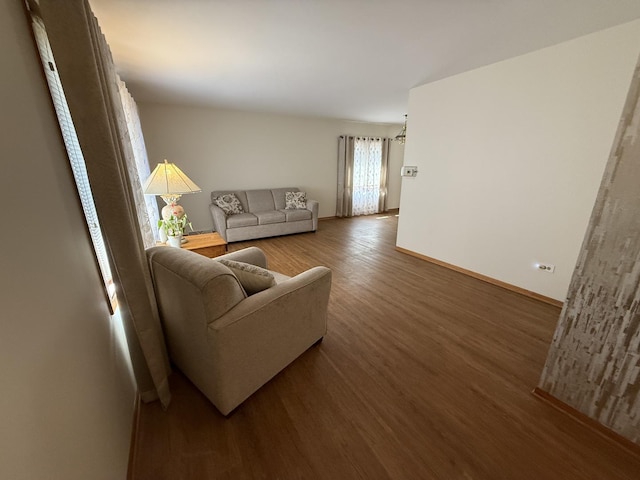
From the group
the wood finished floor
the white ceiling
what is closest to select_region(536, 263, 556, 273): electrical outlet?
the wood finished floor

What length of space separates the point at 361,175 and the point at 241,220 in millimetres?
3533

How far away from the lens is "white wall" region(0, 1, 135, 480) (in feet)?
1.83

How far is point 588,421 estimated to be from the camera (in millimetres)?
1354

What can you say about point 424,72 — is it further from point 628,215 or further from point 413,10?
point 628,215

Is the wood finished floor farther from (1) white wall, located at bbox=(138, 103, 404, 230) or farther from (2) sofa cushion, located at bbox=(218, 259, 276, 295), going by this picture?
(1) white wall, located at bbox=(138, 103, 404, 230)

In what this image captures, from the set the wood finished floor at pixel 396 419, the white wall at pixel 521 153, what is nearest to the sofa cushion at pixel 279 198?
the white wall at pixel 521 153

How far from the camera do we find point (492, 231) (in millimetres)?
2934

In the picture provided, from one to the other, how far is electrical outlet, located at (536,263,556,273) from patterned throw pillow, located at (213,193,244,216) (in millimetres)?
4404

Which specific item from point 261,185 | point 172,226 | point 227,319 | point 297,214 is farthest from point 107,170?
point 261,185

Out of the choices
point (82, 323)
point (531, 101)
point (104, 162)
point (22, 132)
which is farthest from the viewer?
point (531, 101)

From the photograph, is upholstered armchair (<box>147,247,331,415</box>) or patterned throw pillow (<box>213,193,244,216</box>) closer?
upholstered armchair (<box>147,247,331,415</box>)

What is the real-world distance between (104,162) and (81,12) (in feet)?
1.75

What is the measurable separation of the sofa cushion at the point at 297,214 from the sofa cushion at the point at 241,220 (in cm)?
62

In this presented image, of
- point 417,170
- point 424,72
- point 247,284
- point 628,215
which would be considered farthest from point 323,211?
point 628,215
